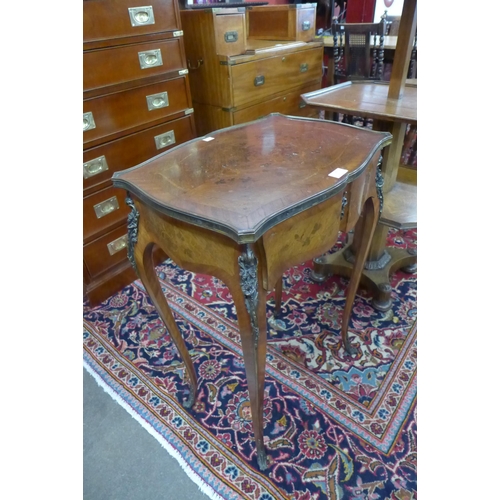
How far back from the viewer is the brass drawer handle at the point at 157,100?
1.63m

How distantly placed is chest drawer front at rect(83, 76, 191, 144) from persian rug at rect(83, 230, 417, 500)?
0.82 m

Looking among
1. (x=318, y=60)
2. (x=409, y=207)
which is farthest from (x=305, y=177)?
(x=318, y=60)

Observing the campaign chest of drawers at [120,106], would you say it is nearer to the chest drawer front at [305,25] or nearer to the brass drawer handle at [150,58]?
the brass drawer handle at [150,58]

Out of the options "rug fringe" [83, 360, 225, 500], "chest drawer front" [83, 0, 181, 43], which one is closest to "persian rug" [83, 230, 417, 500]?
"rug fringe" [83, 360, 225, 500]

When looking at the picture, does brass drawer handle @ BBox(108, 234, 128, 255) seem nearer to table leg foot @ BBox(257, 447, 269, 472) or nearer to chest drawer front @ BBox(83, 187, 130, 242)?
chest drawer front @ BBox(83, 187, 130, 242)

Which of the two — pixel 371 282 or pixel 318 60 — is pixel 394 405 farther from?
pixel 318 60

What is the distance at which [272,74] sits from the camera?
206 cm

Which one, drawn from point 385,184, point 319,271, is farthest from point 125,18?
point 319,271

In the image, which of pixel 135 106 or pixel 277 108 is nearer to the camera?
pixel 135 106

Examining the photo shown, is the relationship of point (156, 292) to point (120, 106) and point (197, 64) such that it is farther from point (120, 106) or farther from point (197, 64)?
point (197, 64)

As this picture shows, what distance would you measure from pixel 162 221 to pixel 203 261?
0.13 m

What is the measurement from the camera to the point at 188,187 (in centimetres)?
80

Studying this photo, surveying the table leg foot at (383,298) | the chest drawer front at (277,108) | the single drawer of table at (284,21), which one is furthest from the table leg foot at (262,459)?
the single drawer of table at (284,21)

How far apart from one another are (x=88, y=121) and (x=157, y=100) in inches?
14.6
